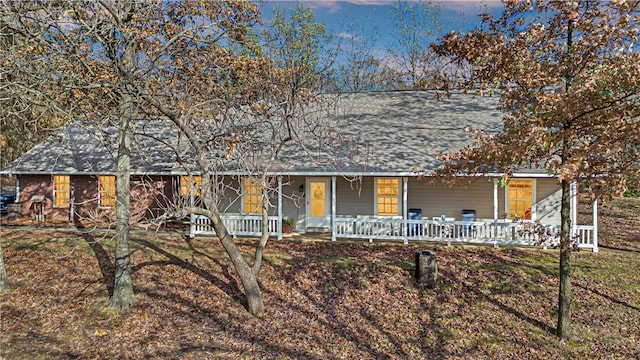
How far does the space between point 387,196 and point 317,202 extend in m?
2.74

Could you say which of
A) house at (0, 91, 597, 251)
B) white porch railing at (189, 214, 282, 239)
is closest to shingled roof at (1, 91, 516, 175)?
house at (0, 91, 597, 251)

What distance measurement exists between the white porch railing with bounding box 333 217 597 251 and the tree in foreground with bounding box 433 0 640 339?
4643 mm

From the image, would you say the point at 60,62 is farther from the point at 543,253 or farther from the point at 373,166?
the point at 543,253

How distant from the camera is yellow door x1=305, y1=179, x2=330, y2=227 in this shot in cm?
1500

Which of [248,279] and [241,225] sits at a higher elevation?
[241,225]

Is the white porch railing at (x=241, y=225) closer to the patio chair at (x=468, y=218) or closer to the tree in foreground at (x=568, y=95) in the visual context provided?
the patio chair at (x=468, y=218)

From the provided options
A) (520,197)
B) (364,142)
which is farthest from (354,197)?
(520,197)

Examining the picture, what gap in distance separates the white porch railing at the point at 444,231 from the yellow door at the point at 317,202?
125cm

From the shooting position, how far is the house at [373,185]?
1269 cm

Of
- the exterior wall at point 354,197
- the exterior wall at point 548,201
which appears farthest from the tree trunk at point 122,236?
the exterior wall at point 548,201

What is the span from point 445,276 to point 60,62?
11.4 meters

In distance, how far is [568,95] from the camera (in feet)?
21.0

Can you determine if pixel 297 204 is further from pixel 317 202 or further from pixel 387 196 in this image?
pixel 387 196

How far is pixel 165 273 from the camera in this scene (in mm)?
10734
